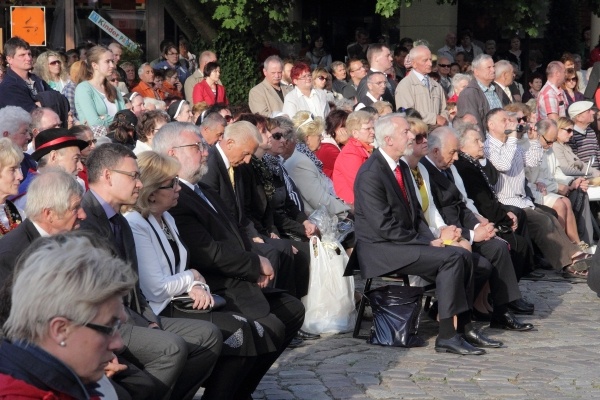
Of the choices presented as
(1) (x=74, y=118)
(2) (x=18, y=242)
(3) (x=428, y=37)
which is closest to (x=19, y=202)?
(2) (x=18, y=242)

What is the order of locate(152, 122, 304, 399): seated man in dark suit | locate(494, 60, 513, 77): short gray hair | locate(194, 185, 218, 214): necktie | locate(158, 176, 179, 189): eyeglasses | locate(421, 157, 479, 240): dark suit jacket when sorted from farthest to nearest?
locate(494, 60, 513, 77): short gray hair < locate(421, 157, 479, 240): dark suit jacket < locate(194, 185, 218, 214): necktie < locate(152, 122, 304, 399): seated man in dark suit < locate(158, 176, 179, 189): eyeglasses

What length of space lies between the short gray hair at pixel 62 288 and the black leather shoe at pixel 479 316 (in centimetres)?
647

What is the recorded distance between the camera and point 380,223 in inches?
329

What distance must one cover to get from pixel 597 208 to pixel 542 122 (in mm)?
2166

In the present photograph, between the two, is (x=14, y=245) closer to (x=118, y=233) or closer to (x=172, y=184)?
(x=118, y=233)

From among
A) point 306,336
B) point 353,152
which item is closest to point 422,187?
point 353,152

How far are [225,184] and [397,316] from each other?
1587 mm

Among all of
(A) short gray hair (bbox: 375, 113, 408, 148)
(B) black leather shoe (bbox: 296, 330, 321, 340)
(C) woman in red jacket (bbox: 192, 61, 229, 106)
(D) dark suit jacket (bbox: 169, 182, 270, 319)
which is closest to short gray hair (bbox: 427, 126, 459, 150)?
(A) short gray hair (bbox: 375, 113, 408, 148)

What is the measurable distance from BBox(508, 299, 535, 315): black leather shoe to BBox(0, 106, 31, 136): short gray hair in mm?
4349

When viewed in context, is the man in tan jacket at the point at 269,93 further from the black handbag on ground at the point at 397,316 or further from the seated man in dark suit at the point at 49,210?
the seated man in dark suit at the point at 49,210

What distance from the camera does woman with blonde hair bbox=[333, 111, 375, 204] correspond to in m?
10.4

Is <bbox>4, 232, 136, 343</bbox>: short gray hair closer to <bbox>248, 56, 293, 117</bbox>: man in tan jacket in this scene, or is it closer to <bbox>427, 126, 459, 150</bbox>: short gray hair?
<bbox>427, 126, 459, 150</bbox>: short gray hair

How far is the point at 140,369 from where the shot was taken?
5371 mm

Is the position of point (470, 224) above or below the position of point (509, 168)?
below
